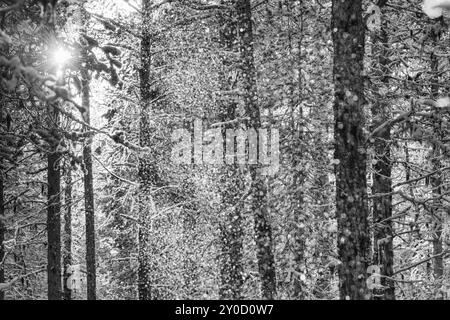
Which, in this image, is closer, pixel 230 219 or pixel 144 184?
pixel 230 219

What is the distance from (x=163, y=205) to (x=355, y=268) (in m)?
9.67

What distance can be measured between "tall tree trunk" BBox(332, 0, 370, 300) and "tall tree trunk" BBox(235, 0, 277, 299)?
180 inches

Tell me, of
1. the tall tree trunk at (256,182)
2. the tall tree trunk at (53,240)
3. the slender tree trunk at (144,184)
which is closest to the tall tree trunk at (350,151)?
the tall tree trunk at (256,182)

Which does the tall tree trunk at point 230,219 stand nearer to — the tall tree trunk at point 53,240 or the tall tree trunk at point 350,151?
the tall tree trunk at point 53,240

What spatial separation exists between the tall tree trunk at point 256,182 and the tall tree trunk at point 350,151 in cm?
458

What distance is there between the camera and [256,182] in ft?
39.2

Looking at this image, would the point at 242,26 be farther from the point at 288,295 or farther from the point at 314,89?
the point at 288,295

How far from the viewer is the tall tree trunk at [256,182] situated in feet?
38.1

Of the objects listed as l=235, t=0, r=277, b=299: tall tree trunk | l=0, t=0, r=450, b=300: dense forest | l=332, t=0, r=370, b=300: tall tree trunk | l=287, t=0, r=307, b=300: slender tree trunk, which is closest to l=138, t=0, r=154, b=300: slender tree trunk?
l=0, t=0, r=450, b=300: dense forest

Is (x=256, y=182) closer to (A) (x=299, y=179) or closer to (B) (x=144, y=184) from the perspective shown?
(A) (x=299, y=179)

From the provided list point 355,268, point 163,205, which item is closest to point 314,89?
point 163,205

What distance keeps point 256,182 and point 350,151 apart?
16.3 ft

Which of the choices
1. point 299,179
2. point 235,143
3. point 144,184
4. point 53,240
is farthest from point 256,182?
point 53,240

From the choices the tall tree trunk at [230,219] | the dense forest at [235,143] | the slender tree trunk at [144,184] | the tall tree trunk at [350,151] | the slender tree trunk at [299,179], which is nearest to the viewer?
the tall tree trunk at [350,151]
